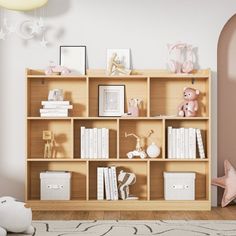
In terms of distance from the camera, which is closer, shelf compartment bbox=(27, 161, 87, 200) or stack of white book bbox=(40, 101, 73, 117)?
stack of white book bbox=(40, 101, 73, 117)

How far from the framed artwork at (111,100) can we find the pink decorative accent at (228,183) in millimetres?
1081

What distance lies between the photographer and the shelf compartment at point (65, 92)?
17.2ft

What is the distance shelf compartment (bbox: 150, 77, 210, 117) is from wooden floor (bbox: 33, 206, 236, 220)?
921 millimetres

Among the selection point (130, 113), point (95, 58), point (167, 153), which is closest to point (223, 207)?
point (167, 153)

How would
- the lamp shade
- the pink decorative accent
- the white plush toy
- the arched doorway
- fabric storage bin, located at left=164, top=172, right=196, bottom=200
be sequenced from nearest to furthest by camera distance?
the white plush toy
the lamp shade
fabric storage bin, located at left=164, top=172, right=196, bottom=200
the pink decorative accent
the arched doorway

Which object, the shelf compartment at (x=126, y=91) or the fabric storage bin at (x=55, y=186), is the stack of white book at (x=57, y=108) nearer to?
the shelf compartment at (x=126, y=91)

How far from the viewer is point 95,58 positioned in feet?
17.2

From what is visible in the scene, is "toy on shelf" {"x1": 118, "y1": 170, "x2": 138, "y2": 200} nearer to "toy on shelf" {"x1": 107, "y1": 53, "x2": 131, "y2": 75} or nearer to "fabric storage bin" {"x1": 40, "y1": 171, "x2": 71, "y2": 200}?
"fabric storage bin" {"x1": 40, "y1": 171, "x2": 71, "y2": 200}

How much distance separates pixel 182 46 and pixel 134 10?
551mm

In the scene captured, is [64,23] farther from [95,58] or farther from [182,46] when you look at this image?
[182,46]

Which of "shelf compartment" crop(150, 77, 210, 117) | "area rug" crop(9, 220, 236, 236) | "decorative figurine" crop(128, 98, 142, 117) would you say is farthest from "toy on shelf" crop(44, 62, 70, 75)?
"area rug" crop(9, 220, 236, 236)

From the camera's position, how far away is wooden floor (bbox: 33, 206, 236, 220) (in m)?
4.60

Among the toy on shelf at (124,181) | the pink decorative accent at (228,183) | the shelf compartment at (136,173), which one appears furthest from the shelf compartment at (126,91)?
the pink decorative accent at (228,183)

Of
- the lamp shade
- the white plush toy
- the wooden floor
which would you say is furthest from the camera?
the lamp shade
